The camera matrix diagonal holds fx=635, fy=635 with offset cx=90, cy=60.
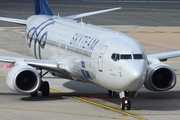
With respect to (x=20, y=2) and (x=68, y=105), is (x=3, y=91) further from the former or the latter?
(x=20, y=2)

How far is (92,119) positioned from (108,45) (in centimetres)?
403

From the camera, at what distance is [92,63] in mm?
30344

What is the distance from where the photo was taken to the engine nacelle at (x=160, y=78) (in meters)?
31.4

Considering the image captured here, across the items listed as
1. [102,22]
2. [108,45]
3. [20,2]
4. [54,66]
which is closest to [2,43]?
[102,22]

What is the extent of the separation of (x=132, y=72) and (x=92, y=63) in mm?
3269

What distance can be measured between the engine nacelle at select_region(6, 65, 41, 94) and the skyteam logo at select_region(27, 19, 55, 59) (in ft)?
19.3

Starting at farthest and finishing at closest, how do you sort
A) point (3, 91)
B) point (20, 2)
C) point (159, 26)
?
point (20, 2) < point (159, 26) < point (3, 91)

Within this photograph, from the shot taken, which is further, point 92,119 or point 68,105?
point 68,105

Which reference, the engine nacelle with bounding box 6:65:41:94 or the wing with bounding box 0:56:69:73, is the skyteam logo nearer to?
the wing with bounding box 0:56:69:73

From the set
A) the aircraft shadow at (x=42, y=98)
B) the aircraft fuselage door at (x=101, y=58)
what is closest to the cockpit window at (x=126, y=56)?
the aircraft fuselage door at (x=101, y=58)

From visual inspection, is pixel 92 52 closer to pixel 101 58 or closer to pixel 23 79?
pixel 101 58

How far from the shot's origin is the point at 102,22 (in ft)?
255

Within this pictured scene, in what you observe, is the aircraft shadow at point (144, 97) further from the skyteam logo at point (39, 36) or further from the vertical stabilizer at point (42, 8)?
the vertical stabilizer at point (42, 8)

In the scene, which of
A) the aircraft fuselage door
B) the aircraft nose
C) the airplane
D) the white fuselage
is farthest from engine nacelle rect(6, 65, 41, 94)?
the aircraft nose
